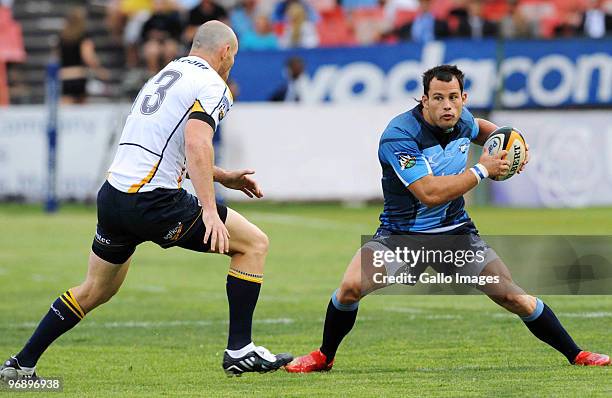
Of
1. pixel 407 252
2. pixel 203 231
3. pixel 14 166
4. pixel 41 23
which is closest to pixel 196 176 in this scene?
pixel 203 231

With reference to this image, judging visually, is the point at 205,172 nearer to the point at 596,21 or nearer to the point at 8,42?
the point at 596,21

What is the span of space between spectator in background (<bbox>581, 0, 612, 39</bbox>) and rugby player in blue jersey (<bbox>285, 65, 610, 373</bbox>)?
49.5ft

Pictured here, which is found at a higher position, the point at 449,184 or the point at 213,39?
the point at 213,39

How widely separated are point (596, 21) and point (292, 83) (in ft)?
17.5

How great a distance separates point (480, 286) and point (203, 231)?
1752 mm

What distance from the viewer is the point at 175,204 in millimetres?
8219

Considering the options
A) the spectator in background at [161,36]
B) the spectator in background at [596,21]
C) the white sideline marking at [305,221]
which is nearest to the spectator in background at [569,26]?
the spectator in background at [596,21]

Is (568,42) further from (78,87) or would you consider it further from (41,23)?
(41,23)

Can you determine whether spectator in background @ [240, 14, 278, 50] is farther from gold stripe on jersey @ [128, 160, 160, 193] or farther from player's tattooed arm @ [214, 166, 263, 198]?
gold stripe on jersey @ [128, 160, 160, 193]

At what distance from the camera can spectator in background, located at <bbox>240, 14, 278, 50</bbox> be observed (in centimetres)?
2469

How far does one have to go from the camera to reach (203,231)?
8.28m

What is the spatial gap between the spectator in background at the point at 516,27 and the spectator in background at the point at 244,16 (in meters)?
4.86

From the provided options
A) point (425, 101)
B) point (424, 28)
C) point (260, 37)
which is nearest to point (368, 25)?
point (424, 28)

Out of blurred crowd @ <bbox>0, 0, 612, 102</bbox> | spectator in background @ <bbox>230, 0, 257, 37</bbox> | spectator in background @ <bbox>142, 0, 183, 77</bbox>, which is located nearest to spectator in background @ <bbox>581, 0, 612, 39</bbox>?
blurred crowd @ <bbox>0, 0, 612, 102</bbox>
